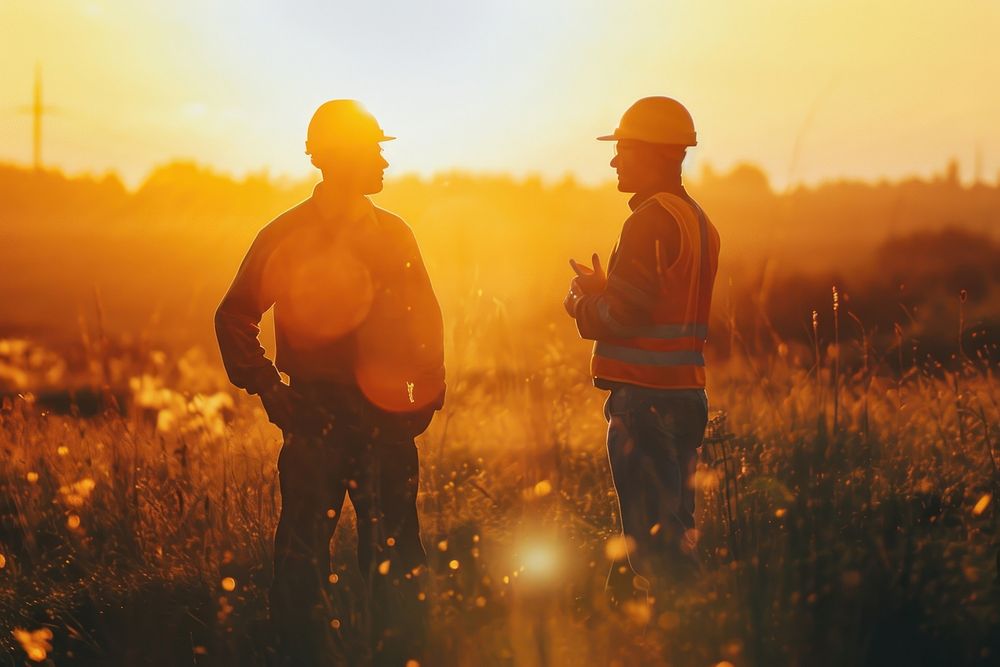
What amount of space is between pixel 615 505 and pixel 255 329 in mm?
2183

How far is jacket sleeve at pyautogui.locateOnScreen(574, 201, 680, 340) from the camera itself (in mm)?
4211

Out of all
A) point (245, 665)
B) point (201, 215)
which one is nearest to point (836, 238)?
point (201, 215)

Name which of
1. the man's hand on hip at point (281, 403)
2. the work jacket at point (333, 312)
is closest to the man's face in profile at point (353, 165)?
the work jacket at point (333, 312)

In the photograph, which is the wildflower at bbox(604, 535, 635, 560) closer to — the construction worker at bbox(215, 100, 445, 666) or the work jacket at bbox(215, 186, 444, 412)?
the construction worker at bbox(215, 100, 445, 666)

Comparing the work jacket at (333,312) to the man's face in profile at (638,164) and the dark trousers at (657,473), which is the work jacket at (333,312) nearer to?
the dark trousers at (657,473)

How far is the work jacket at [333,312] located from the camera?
444 centimetres

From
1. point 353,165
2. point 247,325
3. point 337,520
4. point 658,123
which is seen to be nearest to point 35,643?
point 337,520

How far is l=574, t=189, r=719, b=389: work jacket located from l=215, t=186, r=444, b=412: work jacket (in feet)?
2.49

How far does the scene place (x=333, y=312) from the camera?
14.7 ft

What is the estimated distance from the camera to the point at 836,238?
33438 mm

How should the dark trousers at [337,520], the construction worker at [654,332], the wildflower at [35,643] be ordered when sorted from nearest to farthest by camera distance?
the wildflower at [35,643] < the dark trousers at [337,520] < the construction worker at [654,332]

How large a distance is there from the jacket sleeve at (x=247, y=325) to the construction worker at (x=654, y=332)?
1.26 m

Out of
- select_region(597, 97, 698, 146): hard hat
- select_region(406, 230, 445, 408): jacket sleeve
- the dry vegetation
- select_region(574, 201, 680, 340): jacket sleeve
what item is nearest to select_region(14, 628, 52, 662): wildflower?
the dry vegetation

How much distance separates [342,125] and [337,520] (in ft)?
5.34
